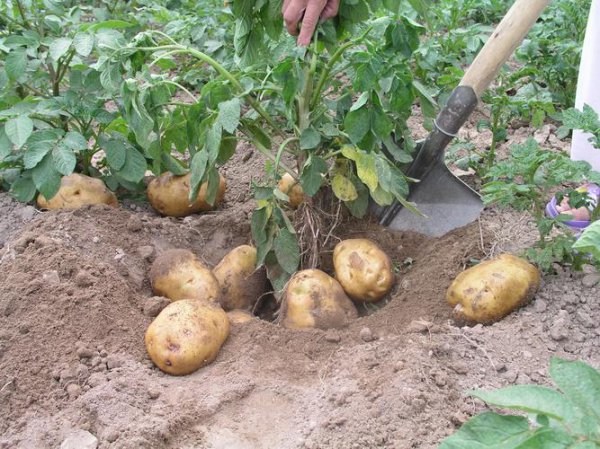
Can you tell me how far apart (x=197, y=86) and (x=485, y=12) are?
178cm

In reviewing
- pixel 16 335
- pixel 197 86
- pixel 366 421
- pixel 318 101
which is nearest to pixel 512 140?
pixel 318 101

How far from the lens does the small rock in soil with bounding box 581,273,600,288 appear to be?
8.07 ft

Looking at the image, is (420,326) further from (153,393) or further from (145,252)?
(145,252)

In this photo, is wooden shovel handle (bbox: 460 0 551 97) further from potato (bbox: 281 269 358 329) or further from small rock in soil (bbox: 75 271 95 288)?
small rock in soil (bbox: 75 271 95 288)

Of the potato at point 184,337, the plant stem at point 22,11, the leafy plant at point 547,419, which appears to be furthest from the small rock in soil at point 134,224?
the leafy plant at point 547,419

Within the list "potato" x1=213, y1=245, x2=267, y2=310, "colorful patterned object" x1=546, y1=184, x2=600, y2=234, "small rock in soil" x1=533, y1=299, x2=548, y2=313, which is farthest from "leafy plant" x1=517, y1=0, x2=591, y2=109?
"potato" x1=213, y1=245, x2=267, y2=310

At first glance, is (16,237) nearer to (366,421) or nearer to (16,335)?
(16,335)

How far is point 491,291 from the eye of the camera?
2.44 metres

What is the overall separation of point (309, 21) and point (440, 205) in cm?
97

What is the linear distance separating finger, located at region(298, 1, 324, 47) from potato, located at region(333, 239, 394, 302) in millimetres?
727

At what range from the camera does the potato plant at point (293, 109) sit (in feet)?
8.39

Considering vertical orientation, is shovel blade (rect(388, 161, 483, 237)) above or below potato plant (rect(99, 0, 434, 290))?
below

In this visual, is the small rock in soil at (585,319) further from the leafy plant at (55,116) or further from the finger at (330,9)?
the leafy plant at (55,116)

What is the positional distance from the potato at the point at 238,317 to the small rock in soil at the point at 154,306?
0.22 m
